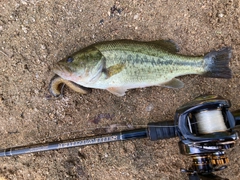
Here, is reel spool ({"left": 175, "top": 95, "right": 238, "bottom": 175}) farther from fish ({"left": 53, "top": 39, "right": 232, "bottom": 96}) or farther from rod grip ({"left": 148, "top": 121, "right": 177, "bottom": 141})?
fish ({"left": 53, "top": 39, "right": 232, "bottom": 96})

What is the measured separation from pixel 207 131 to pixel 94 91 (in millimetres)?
1190

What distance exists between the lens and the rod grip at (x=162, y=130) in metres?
2.05

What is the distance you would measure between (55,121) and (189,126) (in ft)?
4.59

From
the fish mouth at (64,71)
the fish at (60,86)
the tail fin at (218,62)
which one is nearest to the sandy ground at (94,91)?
the fish at (60,86)

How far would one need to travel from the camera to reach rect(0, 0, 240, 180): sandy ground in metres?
2.57

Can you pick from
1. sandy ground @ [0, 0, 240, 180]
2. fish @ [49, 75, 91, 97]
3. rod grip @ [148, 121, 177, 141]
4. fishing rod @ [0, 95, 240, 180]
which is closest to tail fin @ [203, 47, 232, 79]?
sandy ground @ [0, 0, 240, 180]

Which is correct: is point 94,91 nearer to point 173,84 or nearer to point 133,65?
point 133,65

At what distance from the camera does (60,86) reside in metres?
2.57

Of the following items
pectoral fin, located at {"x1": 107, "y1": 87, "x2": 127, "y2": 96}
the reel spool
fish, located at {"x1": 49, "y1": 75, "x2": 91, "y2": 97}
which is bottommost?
the reel spool

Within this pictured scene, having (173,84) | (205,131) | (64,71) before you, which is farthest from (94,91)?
(205,131)

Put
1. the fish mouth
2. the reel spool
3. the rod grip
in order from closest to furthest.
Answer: the reel spool < the rod grip < the fish mouth

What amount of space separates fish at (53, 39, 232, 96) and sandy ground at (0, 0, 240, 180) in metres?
0.26

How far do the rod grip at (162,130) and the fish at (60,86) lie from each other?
789 millimetres

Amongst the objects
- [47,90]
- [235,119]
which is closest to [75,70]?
[47,90]
